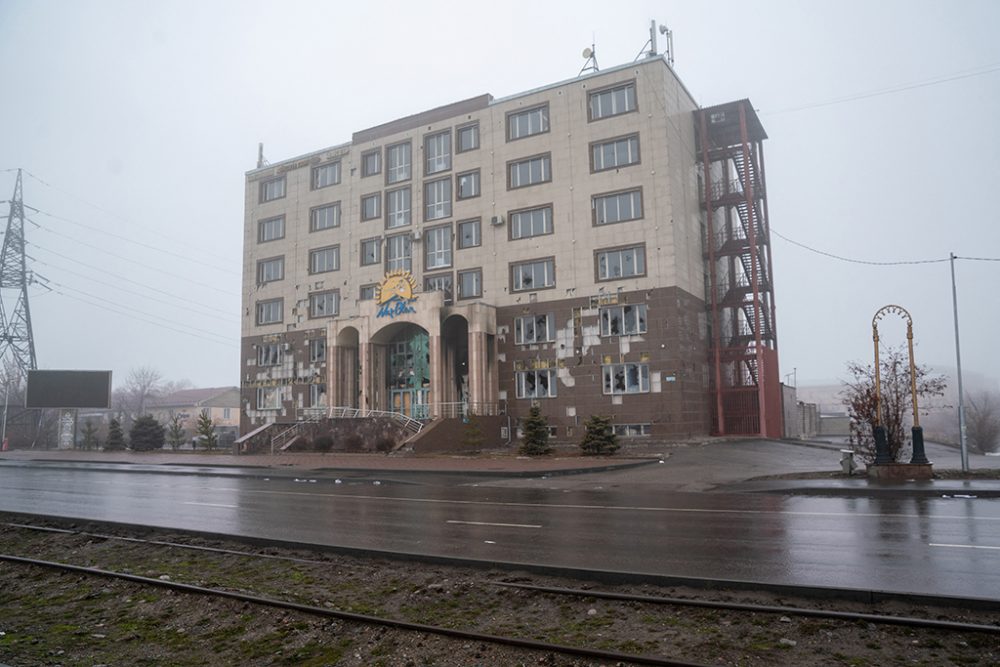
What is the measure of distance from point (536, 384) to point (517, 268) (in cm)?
A: 674

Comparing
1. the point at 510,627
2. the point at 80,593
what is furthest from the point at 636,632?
the point at 80,593

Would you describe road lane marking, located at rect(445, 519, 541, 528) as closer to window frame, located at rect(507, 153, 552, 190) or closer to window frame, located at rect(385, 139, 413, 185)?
window frame, located at rect(507, 153, 552, 190)

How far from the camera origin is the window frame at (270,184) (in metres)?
52.5

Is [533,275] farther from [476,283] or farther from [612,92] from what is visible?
[612,92]

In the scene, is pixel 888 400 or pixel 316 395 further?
pixel 316 395

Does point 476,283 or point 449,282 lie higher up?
point 449,282

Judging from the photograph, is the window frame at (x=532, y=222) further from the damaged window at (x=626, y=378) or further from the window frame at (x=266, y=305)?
the window frame at (x=266, y=305)

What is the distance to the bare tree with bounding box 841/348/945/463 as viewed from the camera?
2064 cm

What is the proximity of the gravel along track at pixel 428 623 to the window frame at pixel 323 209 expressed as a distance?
135 ft

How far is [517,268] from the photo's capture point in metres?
40.8

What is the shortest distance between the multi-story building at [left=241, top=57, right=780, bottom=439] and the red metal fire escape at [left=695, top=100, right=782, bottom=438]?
14cm

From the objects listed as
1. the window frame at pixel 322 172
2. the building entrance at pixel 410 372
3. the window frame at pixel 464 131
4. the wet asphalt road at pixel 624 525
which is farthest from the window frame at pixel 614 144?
the wet asphalt road at pixel 624 525

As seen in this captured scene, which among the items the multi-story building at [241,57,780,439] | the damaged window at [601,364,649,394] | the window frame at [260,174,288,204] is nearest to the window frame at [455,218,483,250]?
the multi-story building at [241,57,780,439]

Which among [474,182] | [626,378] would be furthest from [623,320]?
[474,182]
